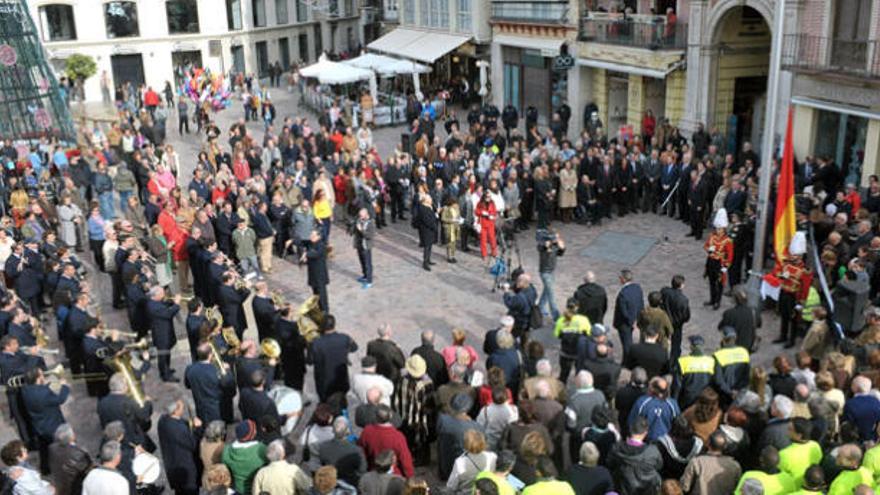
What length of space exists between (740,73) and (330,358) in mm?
17431

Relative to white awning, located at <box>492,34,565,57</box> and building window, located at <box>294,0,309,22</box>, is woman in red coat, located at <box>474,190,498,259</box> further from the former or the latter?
building window, located at <box>294,0,309,22</box>

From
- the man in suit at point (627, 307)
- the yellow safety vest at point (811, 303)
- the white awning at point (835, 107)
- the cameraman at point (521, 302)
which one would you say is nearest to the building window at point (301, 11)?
the white awning at point (835, 107)

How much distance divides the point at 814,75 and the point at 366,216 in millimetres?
10666

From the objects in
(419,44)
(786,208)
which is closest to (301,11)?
(419,44)

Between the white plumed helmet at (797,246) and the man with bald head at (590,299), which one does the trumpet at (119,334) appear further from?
the white plumed helmet at (797,246)

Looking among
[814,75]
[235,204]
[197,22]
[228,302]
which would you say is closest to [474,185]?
[235,204]

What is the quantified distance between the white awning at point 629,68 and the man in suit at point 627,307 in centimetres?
1372

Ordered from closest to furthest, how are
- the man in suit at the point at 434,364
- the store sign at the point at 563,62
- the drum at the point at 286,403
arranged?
the drum at the point at 286,403
the man in suit at the point at 434,364
the store sign at the point at 563,62

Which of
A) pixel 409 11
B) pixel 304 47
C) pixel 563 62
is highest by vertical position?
pixel 409 11

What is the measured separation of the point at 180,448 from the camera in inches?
336

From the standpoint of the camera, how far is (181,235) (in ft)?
50.3

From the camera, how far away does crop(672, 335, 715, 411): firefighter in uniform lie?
922 centimetres

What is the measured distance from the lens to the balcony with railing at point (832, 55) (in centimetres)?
1734

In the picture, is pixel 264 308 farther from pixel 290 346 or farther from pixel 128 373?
pixel 128 373
